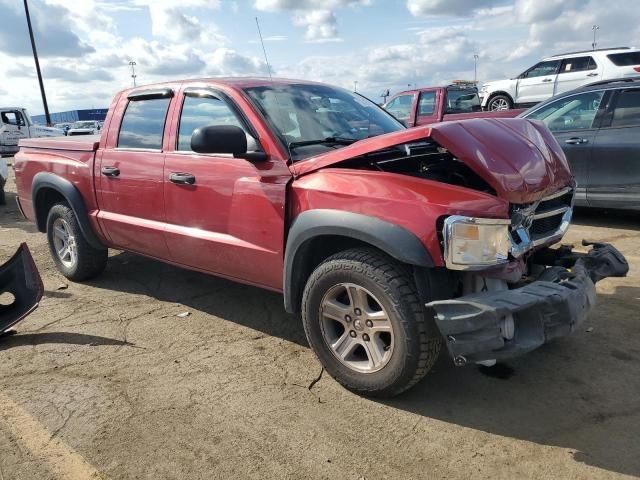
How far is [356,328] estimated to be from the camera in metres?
3.07

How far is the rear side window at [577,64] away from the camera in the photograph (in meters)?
14.1

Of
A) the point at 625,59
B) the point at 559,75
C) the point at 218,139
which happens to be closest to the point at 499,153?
the point at 218,139

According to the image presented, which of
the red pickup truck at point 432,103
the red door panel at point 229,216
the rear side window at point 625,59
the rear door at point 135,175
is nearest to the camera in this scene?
the red door panel at point 229,216

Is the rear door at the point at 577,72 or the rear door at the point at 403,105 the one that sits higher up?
the rear door at the point at 577,72

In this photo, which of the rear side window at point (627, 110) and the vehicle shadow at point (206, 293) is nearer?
the vehicle shadow at point (206, 293)

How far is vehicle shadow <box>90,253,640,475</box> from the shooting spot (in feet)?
8.77

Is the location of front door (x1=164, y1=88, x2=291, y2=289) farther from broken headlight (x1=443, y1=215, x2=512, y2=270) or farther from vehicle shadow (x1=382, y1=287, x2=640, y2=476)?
vehicle shadow (x1=382, y1=287, x2=640, y2=476)

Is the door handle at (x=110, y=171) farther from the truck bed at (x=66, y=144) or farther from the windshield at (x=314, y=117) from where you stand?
the windshield at (x=314, y=117)

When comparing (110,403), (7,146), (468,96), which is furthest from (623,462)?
(7,146)

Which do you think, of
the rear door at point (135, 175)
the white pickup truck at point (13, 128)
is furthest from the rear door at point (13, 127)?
the rear door at point (135, 175)

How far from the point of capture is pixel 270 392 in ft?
10.5

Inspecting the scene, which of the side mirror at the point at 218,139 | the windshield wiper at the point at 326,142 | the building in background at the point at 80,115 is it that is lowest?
the building in background at the point at 80,115

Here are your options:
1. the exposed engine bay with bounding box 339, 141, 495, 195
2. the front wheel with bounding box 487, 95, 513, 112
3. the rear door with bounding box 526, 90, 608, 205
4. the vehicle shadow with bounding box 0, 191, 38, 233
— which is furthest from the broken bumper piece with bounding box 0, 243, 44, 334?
the front wheel with bounding box 487, 95, 513, 112

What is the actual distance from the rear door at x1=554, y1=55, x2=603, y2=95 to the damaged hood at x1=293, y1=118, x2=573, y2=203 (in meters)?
12.4
